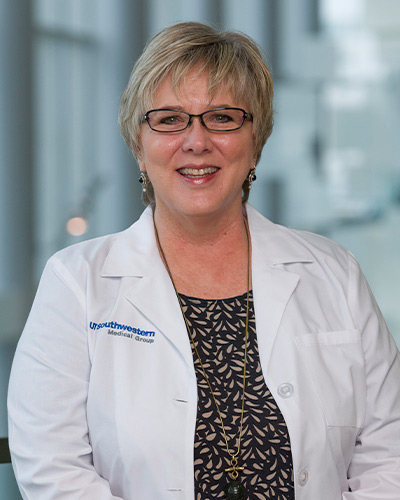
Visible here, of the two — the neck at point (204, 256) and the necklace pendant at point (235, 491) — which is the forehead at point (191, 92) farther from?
the necklace pendant at point (235, 491)

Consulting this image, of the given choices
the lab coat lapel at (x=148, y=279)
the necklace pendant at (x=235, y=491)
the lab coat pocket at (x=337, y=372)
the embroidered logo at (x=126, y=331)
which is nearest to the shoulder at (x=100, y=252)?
the lab coat lapel at (x=148, y=279)

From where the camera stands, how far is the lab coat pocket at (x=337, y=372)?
197cm

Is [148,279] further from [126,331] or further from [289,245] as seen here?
[289,245]

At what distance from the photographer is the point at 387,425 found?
6.59 ft

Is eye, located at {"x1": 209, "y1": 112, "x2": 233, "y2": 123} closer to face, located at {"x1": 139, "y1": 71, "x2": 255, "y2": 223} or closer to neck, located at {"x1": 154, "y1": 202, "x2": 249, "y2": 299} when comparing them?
face, located at {"x1": 139, "y1": 71, "x2": 255, "y2": 223}

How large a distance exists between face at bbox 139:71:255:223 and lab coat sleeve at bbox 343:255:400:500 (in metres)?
0.48

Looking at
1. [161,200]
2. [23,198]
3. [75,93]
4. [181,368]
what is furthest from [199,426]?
[75,93]

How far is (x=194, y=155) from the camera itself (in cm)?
200

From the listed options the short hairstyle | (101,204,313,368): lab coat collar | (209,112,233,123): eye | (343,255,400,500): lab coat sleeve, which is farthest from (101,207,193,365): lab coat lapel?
(343,255,400,500): lab coat sleeve

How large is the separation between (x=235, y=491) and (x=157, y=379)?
12.6 inches

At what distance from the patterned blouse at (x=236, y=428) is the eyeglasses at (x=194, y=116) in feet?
1.69

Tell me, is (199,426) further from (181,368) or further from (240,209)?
(240,209)

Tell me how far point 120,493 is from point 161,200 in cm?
78

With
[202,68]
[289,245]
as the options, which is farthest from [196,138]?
[289,245]
